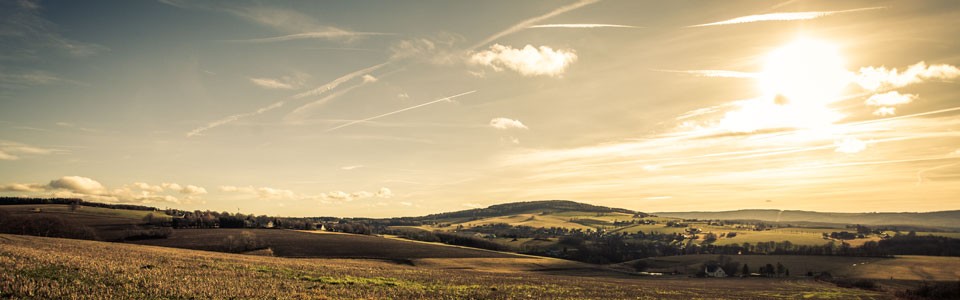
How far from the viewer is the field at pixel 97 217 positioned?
109 metres

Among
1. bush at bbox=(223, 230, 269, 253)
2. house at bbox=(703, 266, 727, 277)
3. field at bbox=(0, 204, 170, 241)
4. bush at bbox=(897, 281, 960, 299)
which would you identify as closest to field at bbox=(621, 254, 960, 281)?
house at bbox=(703, 266, 727, 277)

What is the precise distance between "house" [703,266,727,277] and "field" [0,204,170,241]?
13780 cm

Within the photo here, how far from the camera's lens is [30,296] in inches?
803

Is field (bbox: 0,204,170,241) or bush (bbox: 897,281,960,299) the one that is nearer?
bush (bbox: 897,281,960,299)

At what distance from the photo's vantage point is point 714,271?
403 ft

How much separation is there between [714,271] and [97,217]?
167 meters

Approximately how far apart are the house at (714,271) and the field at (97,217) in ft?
452

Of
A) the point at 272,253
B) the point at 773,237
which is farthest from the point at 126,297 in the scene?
the point at 773,237

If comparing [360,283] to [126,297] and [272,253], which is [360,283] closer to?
[126,297]

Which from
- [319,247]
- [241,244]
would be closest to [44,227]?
[241,244]

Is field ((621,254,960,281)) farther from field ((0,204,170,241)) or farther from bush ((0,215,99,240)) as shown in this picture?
bush ((0,215,99,240))

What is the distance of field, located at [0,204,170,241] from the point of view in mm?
108556

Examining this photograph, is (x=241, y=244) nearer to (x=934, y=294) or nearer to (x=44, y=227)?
(x=44, y=227)

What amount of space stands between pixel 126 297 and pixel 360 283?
663 inches
